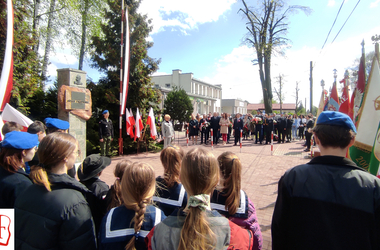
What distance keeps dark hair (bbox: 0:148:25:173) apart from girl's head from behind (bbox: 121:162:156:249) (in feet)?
4.09

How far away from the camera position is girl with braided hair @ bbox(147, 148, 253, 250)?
1.11 metres

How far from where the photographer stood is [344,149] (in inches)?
58.5

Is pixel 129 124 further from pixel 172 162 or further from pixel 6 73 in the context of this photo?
pixel 172 162

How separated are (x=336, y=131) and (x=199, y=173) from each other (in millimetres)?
1026

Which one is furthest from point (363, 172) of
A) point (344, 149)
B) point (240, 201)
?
point (240, 201)

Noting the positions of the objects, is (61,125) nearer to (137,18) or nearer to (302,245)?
(302,245)

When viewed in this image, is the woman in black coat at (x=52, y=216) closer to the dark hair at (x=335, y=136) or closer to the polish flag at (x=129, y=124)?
the dark hair at (x=335, y=136)

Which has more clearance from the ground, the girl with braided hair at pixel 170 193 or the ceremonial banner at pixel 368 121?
the ceremonial banner at pixel 368 121

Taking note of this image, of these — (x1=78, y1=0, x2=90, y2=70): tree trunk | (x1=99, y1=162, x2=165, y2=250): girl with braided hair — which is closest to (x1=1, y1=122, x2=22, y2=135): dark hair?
(x1=99, y1=162, x2=165, y2=250): girl with braided hair

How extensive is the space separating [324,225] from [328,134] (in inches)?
23.9

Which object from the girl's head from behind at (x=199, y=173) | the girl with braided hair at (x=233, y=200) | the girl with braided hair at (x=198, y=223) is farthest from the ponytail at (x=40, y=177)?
the girl with braided hair at (x=233, y=200)

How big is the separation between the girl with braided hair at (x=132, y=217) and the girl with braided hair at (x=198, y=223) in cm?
24

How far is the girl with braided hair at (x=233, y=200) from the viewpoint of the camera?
178 centimetres

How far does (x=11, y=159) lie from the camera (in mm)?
2008
